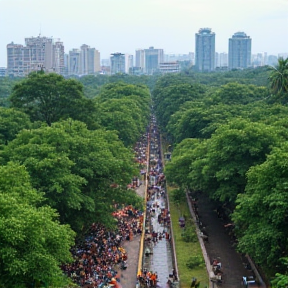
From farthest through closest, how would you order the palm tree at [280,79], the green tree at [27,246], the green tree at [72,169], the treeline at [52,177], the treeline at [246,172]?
1. the palm tree at [280,79]
2. the green tree at [72,169]
3. the treeline at [246,172]
4. the treeline at [52,177]
5. the green tree at [27,246]

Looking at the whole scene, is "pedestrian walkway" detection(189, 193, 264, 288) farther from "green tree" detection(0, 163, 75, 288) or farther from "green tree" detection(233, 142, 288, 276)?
"green tree" detection(0, 163, 75, 288)

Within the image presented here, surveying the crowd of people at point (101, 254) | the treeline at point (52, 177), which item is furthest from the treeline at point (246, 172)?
the crowd of people at point (101, 254)

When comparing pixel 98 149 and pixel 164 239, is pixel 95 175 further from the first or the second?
pixel 164 239

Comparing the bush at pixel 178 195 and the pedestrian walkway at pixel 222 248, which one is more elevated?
the bush at pixel 178 195

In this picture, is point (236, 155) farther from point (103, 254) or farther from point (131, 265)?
point (103, 254)

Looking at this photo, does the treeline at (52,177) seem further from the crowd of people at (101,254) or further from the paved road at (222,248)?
the paved road at (222,248)

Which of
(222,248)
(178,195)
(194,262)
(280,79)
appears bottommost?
(222,248)

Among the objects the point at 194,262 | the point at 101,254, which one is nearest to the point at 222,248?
the point at 194,262
